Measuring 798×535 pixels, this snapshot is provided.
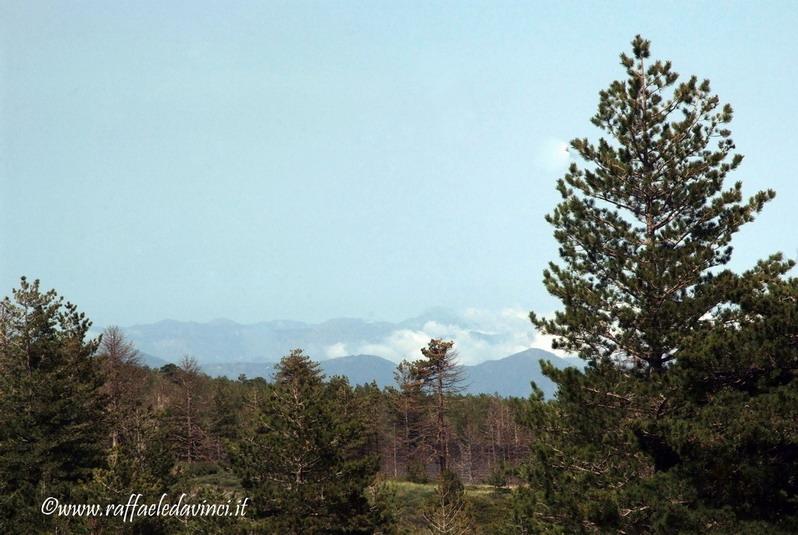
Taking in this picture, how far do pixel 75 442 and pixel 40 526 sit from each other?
16.6 ft

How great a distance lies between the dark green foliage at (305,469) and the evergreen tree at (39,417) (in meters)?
9.97

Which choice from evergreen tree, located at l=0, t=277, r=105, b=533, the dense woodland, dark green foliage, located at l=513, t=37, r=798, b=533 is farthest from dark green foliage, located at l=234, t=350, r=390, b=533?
evergreen tree, located at l=0, t=277, r=105, b=533

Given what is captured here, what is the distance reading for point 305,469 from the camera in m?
21.0

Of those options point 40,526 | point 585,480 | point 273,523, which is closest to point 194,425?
point 40,526

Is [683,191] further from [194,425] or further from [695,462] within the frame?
[194,425]

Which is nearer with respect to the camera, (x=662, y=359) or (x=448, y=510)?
(x=662, y=359)

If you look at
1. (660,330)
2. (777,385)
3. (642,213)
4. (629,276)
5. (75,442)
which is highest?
(642,213)

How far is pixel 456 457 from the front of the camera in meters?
108

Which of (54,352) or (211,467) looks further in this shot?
(211,467)

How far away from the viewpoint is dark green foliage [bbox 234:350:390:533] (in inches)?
797

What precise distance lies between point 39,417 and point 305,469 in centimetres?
1412

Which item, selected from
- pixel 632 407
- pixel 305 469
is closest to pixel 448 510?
pixel 305 469

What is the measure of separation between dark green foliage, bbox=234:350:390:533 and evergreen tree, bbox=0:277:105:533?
9973 mm

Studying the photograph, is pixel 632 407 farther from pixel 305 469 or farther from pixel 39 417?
pixel 39 417
